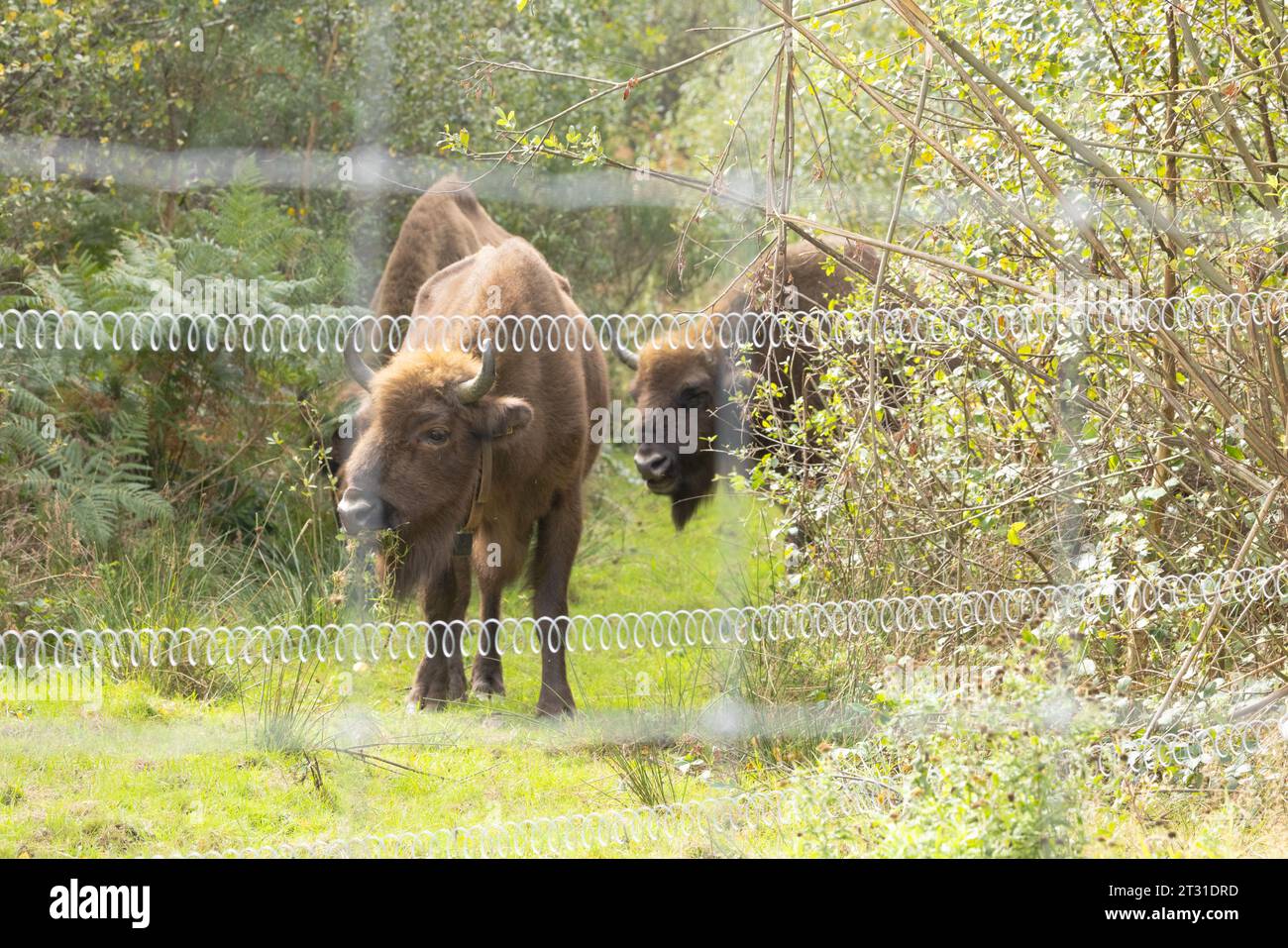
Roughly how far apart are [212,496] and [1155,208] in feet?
16.3

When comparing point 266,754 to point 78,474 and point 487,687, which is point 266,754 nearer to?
point 487,687

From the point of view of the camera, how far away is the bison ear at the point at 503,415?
5.89 meters

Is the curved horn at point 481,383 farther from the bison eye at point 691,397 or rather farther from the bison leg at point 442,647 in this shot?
the bison eye at point 691,397

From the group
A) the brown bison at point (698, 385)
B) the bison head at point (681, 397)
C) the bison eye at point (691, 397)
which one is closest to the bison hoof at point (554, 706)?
the brown bison at point (698, 385)

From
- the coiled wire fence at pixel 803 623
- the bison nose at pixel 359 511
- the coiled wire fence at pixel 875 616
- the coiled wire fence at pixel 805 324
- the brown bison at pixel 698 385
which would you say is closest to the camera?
the coiled wire fence at pixel 803 623

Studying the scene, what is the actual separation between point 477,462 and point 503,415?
25 cm

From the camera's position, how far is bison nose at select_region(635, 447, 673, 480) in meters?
7.39

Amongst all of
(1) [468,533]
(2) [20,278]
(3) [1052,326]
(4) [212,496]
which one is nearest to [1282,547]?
(3) [1052,326]

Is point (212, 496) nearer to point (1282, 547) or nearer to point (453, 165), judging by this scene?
point (453, 165)

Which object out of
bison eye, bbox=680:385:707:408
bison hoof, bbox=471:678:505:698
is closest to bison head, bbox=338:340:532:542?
bison hoof, bbox=471:678:505:698

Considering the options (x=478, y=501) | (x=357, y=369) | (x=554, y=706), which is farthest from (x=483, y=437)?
→ (x=554, y=706)

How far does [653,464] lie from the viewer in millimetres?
7504

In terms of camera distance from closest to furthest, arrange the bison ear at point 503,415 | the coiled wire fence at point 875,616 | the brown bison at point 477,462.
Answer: the coiled wire fence at point 875,616
the brown bison at point 477,462
the bison ear at point 503,415
